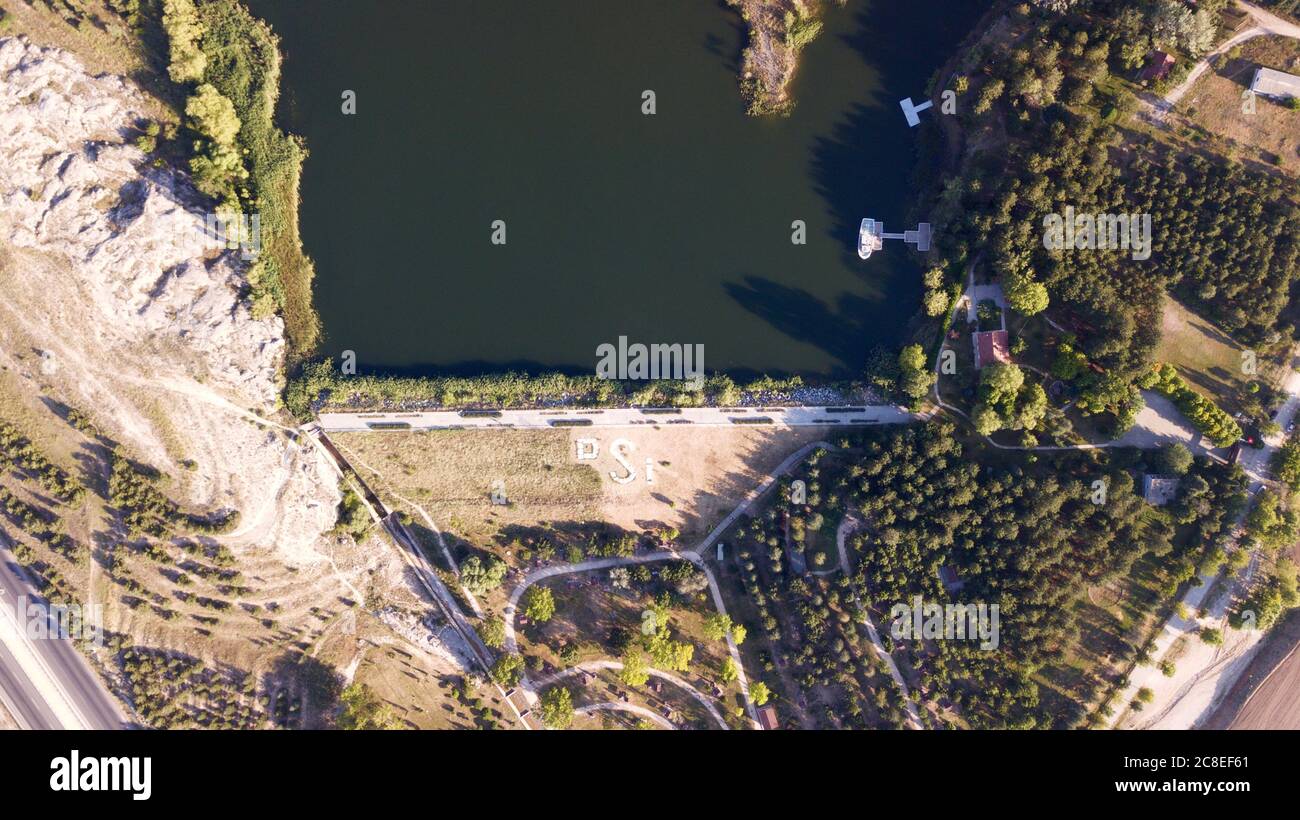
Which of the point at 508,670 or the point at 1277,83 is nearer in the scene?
the point at 1277,83

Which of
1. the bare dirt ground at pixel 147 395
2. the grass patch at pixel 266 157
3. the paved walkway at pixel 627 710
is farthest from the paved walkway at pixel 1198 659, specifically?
the grass patch at pixel 266 157

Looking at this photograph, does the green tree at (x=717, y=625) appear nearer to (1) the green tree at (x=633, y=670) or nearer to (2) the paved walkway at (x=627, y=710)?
(1) the green tree at (x=633, y=670)

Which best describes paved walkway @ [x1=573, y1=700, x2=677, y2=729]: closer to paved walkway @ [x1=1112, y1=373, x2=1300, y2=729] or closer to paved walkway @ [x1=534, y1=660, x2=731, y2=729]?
paved walkway @ [x1=534, y1=660, x2=731, y2=729]

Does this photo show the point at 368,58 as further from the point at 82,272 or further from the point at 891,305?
the point at 891,305

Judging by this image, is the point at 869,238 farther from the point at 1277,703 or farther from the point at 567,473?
the point at 1277,703

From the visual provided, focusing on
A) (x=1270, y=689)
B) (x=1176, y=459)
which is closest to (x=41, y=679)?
(x=1176, y=459)

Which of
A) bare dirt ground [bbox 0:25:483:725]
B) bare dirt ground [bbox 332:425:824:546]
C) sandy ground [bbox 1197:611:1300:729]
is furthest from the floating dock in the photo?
bare dirt ground [bbox 0:25:483:725]
